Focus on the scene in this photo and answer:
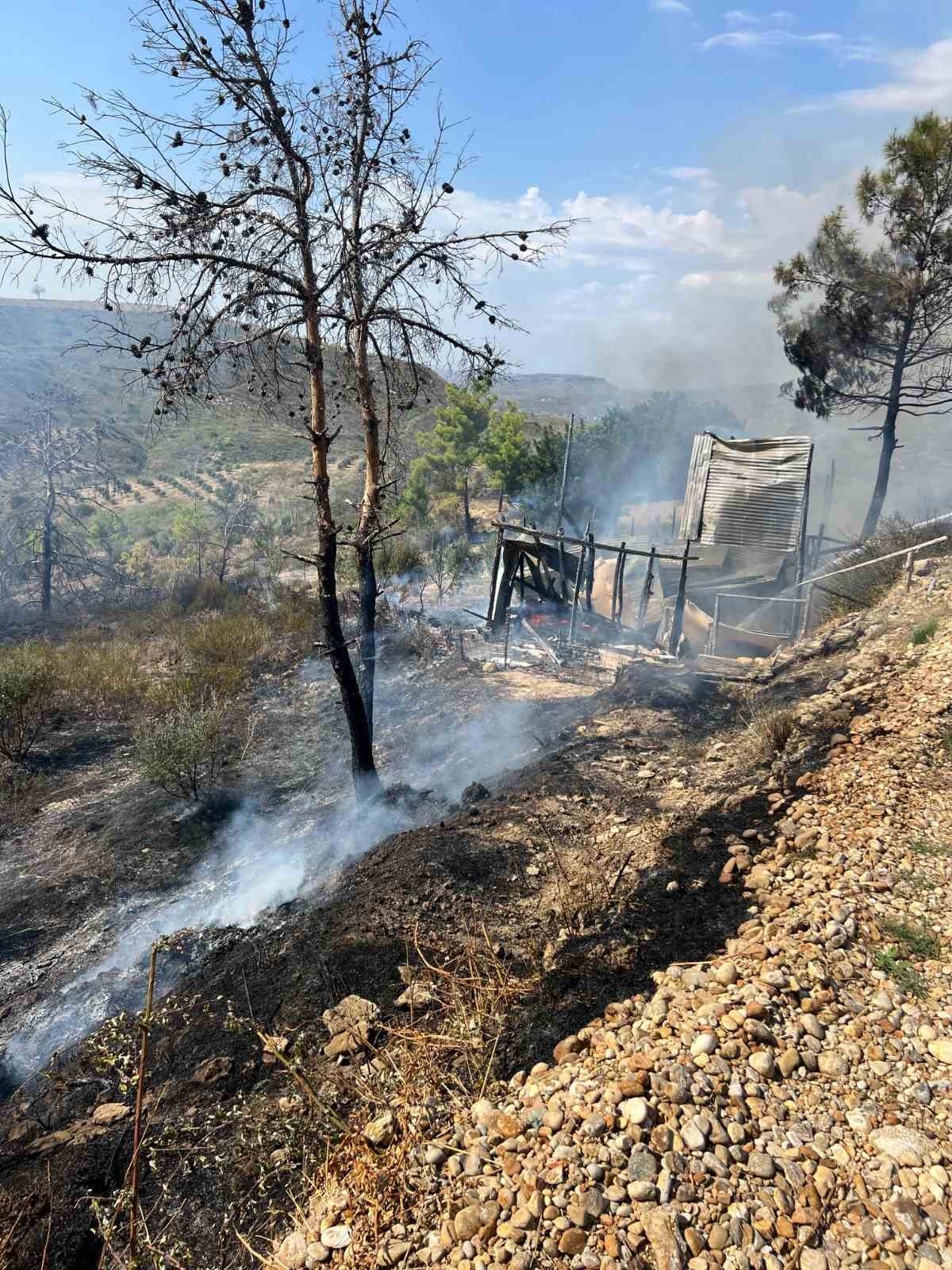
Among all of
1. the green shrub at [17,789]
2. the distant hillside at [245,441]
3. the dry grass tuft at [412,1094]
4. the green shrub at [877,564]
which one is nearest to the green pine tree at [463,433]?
the distant hillside at [245,441]

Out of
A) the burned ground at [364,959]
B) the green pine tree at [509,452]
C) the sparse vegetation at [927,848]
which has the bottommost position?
the burned ground at [364,959]

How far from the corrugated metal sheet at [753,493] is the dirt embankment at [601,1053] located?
6153 millimetres

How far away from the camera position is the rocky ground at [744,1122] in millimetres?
2152

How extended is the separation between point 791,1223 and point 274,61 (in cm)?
674

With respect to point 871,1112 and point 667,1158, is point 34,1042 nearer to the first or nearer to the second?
point 667,1158

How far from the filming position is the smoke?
4.60 m

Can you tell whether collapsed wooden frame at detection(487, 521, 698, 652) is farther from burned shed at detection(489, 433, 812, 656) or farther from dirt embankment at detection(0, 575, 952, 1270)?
dirt embankment at detection(0, 575, 952, 1270)

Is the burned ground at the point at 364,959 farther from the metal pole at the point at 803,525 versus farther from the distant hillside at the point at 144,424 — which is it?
the distant hillside at the point at 144,424

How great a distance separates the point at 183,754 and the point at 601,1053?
566 cm

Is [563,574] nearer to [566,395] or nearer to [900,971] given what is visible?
[900,971]

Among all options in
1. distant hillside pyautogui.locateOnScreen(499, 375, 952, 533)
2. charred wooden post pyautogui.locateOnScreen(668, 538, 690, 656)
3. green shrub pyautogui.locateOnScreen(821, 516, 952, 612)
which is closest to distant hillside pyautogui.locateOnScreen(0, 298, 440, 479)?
distant hillside pyautogui.locateOnScreen(499, 375, 952, 533)

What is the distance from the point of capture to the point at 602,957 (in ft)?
12.0

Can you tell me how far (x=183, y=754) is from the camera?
7.19m

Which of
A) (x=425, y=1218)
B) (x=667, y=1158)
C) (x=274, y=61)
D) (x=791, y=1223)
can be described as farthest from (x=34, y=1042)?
(x=274, y=61)
